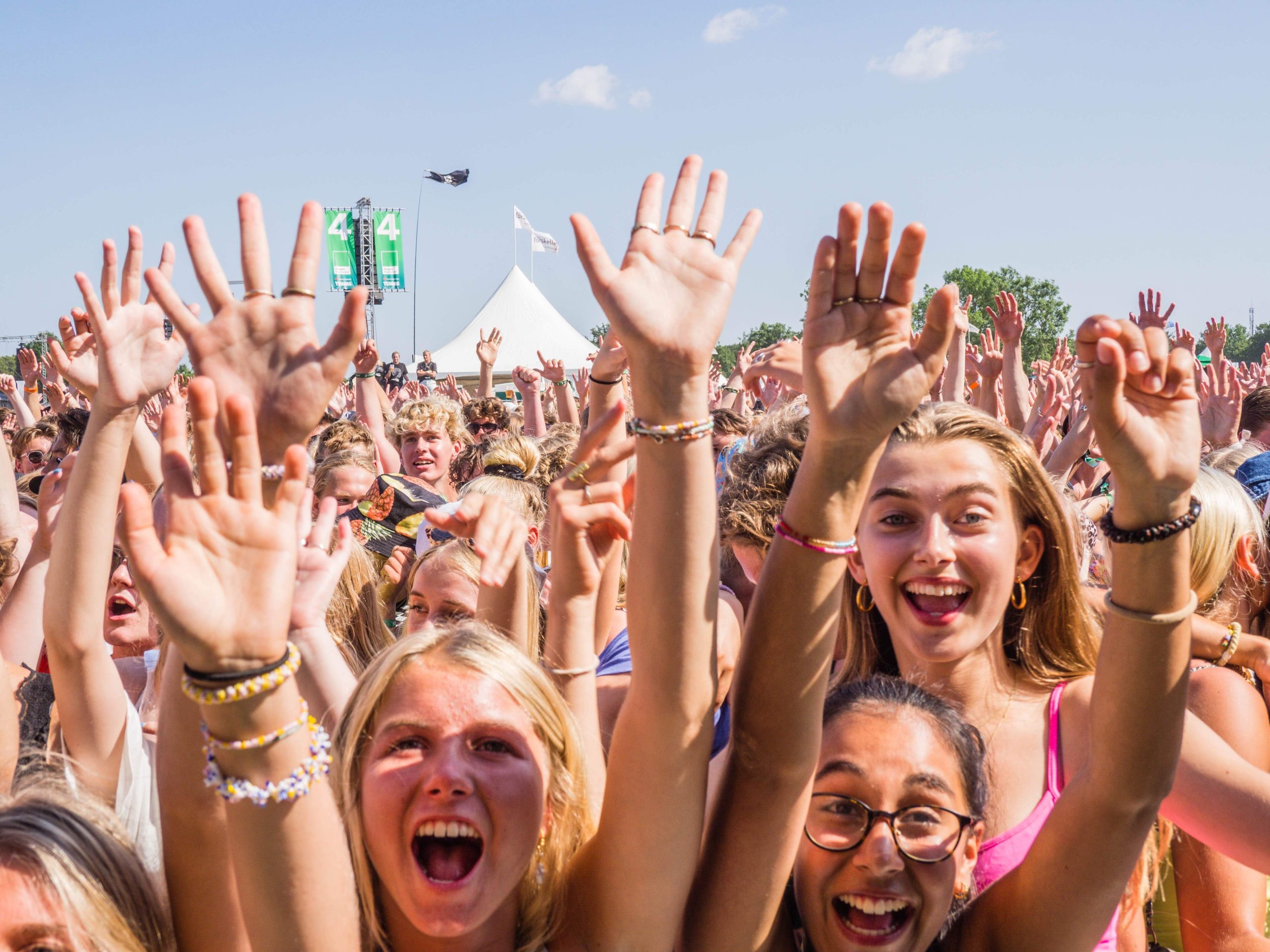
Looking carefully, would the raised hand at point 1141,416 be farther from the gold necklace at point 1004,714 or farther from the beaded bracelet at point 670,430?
the gold necklace at point 1004,714

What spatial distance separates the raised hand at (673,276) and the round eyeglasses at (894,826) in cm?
77

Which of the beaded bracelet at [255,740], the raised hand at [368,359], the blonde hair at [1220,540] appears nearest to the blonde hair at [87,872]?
the beaded bracelet at [255,740]

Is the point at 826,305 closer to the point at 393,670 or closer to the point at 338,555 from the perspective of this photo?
the point at 393,670

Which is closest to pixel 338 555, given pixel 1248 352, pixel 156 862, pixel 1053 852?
pixel 156 862

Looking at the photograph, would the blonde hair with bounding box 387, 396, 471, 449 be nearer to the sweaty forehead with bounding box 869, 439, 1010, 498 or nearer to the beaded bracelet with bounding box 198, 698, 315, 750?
the sweaty forehead with bounding box 869, 439, 1010, 498

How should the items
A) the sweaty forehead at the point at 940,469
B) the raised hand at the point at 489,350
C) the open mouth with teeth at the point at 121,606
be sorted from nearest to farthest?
the sweaty forehead at the point at 940,469, the open mouth with teeth at the point at 121,606, the raised hand at the point at 489,350

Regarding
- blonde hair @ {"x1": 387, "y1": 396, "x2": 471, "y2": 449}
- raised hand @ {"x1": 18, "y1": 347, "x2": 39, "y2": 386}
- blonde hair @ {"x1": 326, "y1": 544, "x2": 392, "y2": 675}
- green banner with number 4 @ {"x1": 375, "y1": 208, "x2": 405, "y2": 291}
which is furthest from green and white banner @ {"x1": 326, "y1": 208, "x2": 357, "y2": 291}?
blonde hair @ {"x1": 326, "y1": 544, "x2": 392, "y2": 675}

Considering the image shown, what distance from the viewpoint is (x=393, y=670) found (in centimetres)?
200

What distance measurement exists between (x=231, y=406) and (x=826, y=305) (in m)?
0.88

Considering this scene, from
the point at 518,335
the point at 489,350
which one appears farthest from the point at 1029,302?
the point at 489,350

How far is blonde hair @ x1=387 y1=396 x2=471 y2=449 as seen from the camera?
22.5 ft

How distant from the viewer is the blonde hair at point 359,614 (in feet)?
12.0

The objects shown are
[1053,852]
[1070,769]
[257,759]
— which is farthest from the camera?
[1070,769]

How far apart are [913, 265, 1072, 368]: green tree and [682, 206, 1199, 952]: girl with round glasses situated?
62789 mm
